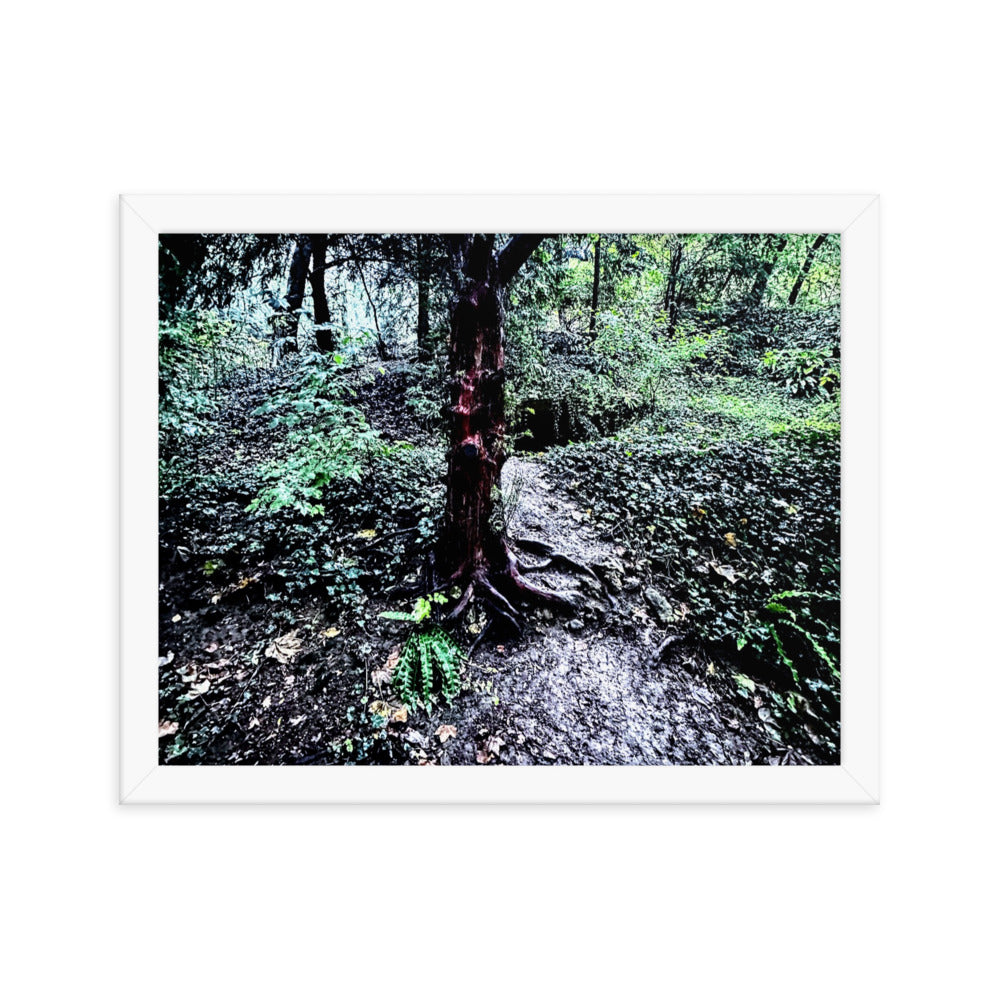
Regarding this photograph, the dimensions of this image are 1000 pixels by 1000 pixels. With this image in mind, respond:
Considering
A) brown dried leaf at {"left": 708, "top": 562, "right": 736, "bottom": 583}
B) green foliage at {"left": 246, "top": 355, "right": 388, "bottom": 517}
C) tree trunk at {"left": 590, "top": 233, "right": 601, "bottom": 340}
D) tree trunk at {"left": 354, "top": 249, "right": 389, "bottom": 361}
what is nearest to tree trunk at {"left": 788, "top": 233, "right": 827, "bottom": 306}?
tree trunk at {"left": 590, "top": 233, "right": 601, "bottom": 340}

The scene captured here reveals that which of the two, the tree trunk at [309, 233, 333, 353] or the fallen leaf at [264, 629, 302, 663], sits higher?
the tree trunk at [309, 233, 333, 353]

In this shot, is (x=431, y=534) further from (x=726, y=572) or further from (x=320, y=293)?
(x=726, y=572)

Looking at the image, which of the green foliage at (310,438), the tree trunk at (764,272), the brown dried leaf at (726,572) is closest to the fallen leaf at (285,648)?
the green foliage at (310,438)

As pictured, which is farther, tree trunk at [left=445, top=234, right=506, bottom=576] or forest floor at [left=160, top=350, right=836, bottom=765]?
tree trunk at [left=445, top=234, right=506, bottom=576]

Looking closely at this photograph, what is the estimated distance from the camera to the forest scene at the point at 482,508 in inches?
67.9

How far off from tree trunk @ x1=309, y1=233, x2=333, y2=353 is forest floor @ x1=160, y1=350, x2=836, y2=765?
10.7 inches

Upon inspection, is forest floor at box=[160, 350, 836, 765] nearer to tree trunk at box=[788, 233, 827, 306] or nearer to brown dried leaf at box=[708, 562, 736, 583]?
brown dried leaf at box=[708, 562, 736, 583]

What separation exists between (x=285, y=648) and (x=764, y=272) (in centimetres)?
231

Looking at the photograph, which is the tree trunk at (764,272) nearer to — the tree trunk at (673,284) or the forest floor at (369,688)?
the tree trunk at (673,284)

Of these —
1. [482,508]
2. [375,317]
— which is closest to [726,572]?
[482,508]

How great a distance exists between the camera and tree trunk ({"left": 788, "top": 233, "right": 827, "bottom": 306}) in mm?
1790

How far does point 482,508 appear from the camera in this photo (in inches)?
77.2
